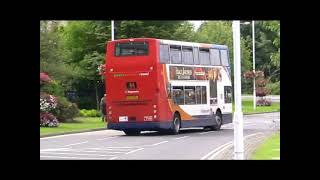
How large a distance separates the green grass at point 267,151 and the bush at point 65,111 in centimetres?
1511

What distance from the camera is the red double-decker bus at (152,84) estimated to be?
27516mm

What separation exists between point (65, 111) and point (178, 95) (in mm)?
10028

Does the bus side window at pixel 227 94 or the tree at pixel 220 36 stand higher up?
the tree at pixel 220 36

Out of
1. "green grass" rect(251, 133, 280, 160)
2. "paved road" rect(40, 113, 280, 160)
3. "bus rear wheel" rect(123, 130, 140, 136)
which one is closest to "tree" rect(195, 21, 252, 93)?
"bus rear wheel" rect(123, 130, 140, 136)

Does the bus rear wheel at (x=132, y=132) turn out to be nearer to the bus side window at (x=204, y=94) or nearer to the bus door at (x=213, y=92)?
the bus side window at (x=204, y=94)

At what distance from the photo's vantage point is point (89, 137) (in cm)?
2833

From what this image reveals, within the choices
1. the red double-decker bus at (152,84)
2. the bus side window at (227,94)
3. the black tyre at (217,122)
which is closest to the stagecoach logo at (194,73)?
the red double-decker bus at (152,84)

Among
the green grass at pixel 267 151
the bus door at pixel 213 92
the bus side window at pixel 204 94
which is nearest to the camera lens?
the green grass at pixel 267 151

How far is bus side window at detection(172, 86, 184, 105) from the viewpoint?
28.4 metres

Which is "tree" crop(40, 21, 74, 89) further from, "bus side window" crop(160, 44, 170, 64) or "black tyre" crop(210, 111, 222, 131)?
"bus side window" crop(160, 44, 170, 64)

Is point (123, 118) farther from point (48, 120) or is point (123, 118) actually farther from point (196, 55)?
point (48, 120)

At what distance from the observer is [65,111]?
1451 inches
